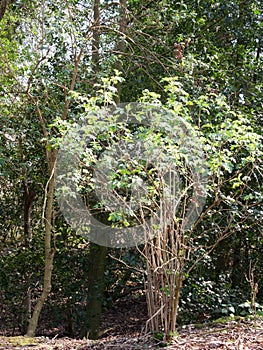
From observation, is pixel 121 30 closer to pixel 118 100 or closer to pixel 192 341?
pixel 118 100

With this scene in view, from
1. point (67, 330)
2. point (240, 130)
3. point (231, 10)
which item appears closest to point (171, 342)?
point (240, 130)

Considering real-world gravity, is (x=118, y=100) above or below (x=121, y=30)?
below

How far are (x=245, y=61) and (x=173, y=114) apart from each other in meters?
2.52

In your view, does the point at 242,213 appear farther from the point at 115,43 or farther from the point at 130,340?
the point at 115,43

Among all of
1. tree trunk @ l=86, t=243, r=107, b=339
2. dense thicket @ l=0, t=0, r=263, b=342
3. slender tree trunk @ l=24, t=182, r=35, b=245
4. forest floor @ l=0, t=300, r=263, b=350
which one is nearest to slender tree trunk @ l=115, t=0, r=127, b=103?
dense thicket @ l=0, t=0, r=263, b=342

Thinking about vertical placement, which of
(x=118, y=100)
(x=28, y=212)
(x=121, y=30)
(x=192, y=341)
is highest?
(x=121, y=30)

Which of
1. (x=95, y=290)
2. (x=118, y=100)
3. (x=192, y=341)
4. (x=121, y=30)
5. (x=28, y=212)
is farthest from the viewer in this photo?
(x=28, y=212)

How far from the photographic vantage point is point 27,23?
519 centimetres

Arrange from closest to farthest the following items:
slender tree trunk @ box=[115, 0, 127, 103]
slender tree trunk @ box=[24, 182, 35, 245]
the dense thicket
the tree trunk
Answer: the dense thicket → slender tree trunk @ box=[115, 0, 127, 103] → the tree trunk → slender tree trunk @ box=[24, 182, 35, 245]

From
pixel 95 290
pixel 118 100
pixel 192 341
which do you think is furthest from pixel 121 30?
pixel 192 341

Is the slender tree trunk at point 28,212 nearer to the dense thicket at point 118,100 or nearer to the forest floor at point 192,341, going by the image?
the dense thicket at point 118,100

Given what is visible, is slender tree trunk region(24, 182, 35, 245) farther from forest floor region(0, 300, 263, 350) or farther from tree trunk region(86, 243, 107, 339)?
forest floor region(0, 300, 263, 350)

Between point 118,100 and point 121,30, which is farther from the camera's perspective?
point 118,100

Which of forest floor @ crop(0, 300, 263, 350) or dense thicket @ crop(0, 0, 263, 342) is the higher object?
dense thicket @ crop(0, 0, 263, 342)
